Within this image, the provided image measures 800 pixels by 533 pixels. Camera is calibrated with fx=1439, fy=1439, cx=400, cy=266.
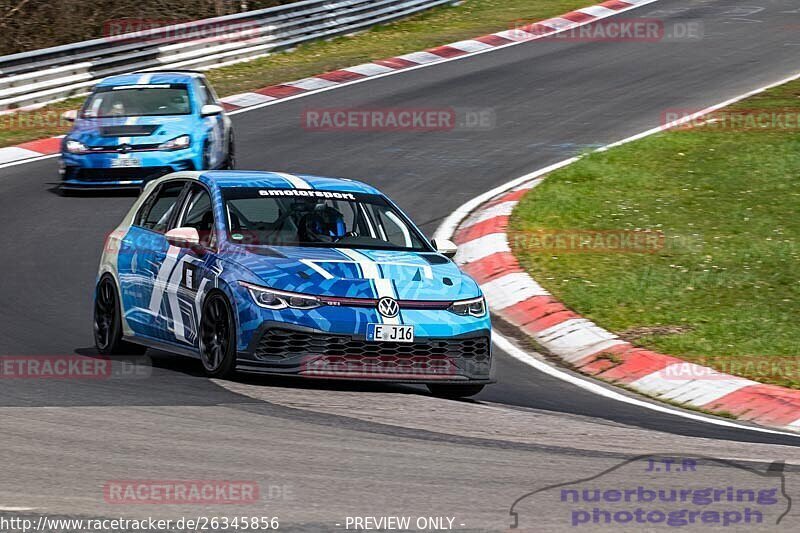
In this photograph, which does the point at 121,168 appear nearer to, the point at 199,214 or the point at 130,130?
the point at 130,130

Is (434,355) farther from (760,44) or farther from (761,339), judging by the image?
(760,44)

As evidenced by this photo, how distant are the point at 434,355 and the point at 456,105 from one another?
14.3m

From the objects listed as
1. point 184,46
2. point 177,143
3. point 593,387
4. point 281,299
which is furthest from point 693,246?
point 184,46

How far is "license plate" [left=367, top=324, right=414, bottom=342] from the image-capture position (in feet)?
28.8

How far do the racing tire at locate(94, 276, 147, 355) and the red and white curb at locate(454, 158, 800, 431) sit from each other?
3206 mm

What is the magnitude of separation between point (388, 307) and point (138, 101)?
995 centimetres

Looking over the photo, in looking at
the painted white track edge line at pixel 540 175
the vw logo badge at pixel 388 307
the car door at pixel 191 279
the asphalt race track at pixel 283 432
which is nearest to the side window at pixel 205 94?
the asphalt race track at pixel 283 432

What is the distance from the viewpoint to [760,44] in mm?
27734

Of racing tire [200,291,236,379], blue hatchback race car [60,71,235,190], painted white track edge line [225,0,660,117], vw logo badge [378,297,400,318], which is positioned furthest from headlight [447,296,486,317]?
painted white track edge line [225,0,660,117]

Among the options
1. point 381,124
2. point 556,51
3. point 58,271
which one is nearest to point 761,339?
point 58,271

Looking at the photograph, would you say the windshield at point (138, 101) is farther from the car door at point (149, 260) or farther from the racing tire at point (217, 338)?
the racing tire at point (217, 338)

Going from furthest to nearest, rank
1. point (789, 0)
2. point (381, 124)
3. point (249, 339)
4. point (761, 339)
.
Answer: point (789, 0) < point (381, 124) < point (761, 339) < point (249, 339)

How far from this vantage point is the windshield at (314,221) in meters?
9.70

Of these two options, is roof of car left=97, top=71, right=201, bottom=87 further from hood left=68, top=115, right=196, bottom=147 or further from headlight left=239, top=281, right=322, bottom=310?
headlight left=239, top=281, right=322, bottom=310
